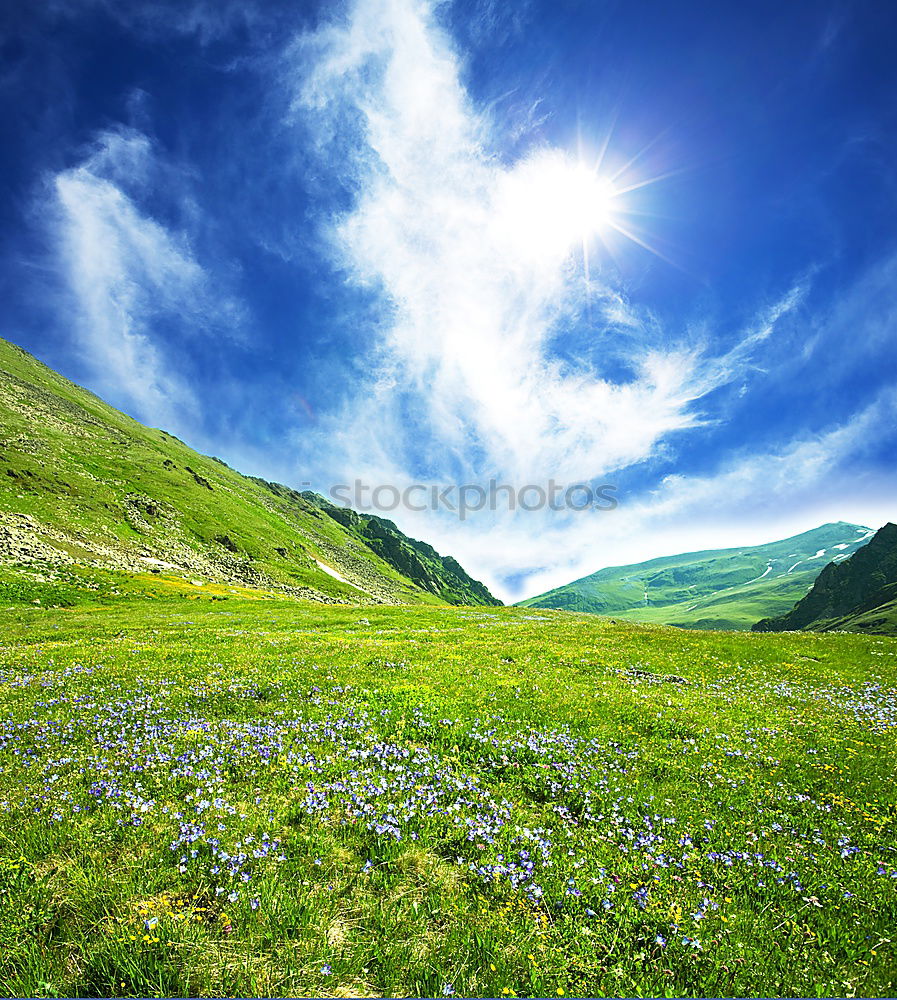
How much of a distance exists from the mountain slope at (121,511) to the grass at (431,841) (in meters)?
56.4

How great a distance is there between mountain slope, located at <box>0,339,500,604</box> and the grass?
56.4 m

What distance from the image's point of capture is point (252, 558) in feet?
378

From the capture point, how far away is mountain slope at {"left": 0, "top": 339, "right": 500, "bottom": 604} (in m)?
68.6

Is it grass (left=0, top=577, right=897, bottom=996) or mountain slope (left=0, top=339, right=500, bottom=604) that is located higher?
mountain slope (left=0, top=339, right=500, bottom=604)

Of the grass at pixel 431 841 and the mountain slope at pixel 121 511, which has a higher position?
the mountain slope at pixel 121 511

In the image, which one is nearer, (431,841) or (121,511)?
(431,841)

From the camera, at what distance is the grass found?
4652mm

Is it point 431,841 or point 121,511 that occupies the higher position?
point 121,511

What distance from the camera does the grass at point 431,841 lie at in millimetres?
4652

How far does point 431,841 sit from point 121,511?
11140 cm

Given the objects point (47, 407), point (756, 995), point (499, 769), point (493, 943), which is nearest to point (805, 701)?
point (499, 769)

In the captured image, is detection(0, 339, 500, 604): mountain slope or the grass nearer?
the grass

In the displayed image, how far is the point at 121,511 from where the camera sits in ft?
302

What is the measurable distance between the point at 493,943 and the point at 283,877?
9.67 ft
